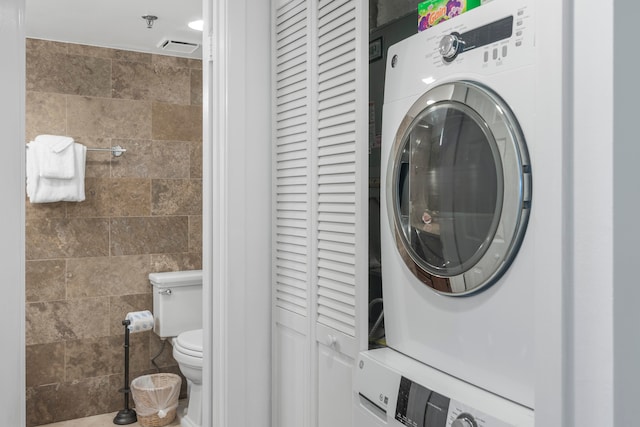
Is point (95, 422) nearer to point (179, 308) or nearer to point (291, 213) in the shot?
point (179, 308)

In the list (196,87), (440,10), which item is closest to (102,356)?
(196,87)

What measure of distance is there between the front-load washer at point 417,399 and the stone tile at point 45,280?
250 centimetres

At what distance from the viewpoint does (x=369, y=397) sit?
125 cm

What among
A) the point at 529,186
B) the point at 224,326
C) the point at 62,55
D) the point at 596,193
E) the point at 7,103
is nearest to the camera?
the point at 596,193

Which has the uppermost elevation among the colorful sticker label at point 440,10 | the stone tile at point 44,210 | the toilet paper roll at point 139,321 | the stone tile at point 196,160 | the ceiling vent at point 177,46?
the ceiling vent at point 177,46

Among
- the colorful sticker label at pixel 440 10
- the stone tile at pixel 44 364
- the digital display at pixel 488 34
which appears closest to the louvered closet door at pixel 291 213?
the colorful sticker label at pixel 440 10

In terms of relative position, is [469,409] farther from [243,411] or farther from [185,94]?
[185,94]

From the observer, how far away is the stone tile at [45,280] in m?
3.10

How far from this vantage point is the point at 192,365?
9.54ft

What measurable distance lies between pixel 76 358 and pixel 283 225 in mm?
2153

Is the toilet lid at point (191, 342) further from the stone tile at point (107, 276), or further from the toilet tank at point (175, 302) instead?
the stone tile at point (107, 276)

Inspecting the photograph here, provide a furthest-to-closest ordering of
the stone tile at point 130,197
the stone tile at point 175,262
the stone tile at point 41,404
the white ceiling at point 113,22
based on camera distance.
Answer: the stone tile at point 175,262
the stone tile at point 130,197
the stone tile at point 41,404
the white ceiling at point 113,22

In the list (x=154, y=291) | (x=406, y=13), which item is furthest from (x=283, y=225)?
(x=154, y=291)

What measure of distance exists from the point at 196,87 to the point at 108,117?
2.04 feet
